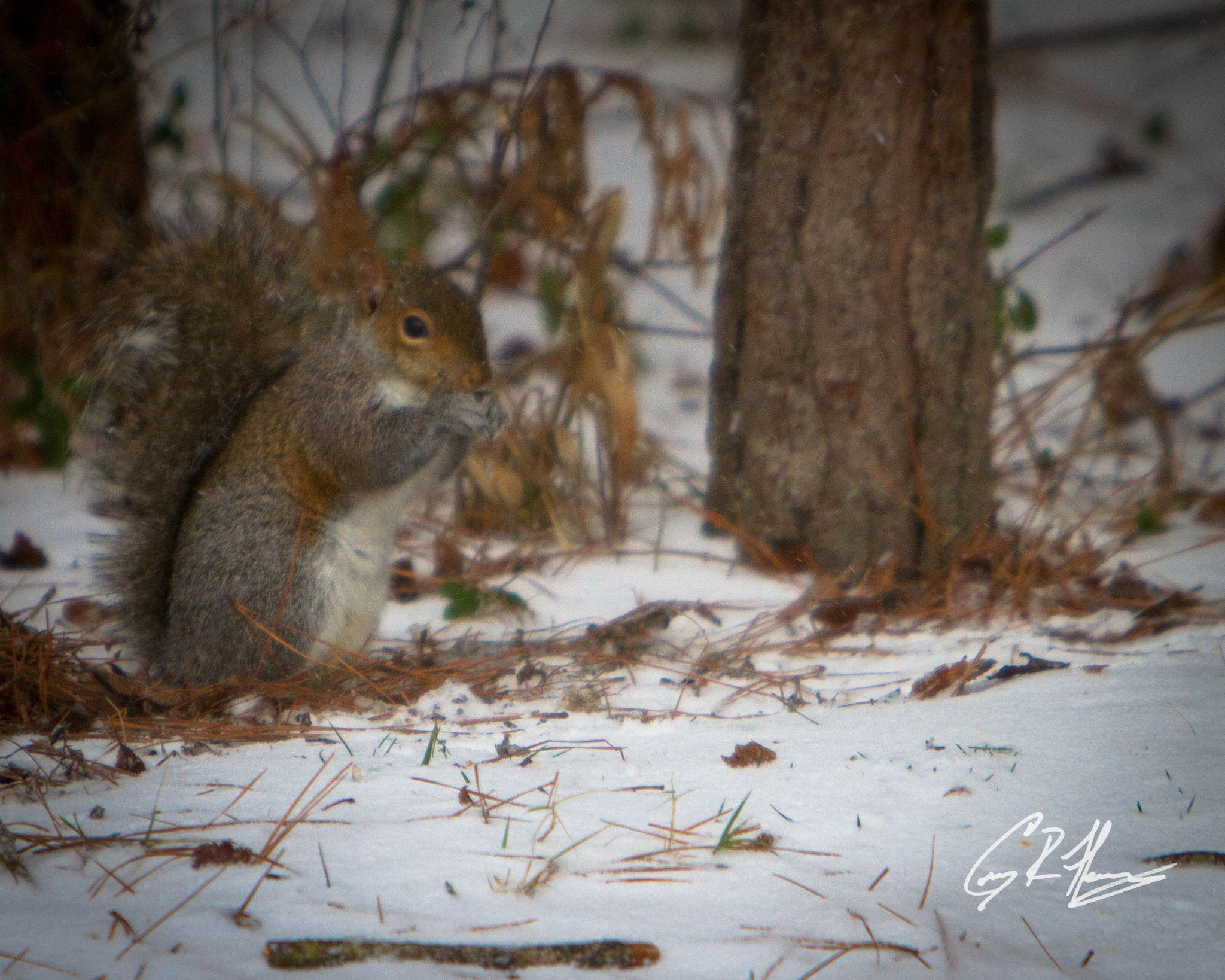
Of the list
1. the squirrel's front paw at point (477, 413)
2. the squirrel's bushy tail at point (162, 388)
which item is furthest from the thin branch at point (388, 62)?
the squirrel's front paw at point (477, 413)

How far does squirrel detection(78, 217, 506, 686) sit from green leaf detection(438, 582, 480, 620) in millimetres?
179

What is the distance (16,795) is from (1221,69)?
6846mm

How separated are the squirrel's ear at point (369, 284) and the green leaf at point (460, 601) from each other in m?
0.55

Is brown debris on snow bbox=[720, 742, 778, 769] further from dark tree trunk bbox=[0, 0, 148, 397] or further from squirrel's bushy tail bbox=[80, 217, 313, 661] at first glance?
dark tree trunk bbox=[0, 0, 148, 397]

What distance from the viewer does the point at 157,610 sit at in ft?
5.67

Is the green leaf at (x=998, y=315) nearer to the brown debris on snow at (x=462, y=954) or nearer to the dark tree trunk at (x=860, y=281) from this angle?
the dark tree trunk at (x=860, y=281)

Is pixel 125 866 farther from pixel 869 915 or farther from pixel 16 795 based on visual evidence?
pixel 869 915

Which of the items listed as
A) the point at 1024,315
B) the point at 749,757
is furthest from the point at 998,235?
the point at 749,757

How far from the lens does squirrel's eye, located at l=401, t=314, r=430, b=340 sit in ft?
5.46

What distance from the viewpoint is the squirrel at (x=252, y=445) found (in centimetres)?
165

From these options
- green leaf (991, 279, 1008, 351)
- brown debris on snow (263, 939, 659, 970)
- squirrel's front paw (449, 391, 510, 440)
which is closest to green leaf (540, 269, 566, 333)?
squirrel's front paw (449, 391, 510, 440)

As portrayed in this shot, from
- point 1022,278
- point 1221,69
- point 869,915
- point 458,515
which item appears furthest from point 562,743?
point 1221,69

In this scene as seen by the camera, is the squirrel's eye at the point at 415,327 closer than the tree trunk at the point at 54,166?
Yes
